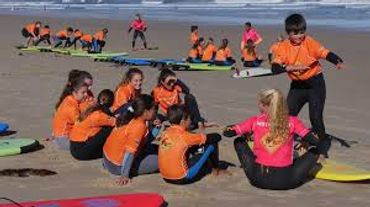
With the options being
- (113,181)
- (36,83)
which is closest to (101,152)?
(113,181)

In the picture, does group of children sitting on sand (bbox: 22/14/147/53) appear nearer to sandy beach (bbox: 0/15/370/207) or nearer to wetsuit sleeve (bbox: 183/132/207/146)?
sandy beach (bbox: 0/15/370/207)

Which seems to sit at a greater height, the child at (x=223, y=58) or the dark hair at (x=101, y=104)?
the dark hair at (x=101, y=104)

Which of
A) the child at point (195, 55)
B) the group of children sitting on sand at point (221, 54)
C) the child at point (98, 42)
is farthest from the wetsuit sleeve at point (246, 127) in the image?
the child at point (98, 42)

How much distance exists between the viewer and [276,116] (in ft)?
20.4

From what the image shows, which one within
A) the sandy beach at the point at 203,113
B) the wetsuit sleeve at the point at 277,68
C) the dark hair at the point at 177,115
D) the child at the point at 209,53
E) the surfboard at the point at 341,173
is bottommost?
the sandy beach at the point at 203,113

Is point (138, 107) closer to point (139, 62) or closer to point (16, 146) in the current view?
point (16, 146)

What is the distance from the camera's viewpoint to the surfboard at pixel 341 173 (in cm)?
668

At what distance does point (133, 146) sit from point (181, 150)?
0.47 meters

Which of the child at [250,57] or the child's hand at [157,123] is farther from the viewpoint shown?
the child at [250,57]

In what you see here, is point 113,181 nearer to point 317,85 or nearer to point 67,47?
point 317,85

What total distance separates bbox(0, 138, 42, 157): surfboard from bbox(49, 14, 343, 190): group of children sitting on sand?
0.97 ft

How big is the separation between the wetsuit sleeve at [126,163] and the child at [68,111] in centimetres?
152

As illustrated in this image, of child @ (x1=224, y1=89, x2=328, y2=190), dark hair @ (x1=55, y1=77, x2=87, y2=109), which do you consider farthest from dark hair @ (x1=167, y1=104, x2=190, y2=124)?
dark hair @ (x1=55, y1=77, x2=87, y2=109)

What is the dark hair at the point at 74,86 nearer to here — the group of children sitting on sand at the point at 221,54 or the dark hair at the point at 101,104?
the dark hair at the point at 101,104
